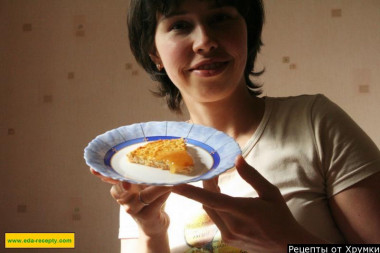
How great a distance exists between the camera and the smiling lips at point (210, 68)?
88cm

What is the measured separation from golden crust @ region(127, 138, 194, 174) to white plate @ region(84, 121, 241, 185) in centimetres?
2

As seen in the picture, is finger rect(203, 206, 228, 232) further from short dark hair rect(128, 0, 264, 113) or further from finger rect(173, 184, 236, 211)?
short dark hair rect(128, 0, 264, 113)

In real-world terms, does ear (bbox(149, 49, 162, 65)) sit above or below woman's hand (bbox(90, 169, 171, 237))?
A: above

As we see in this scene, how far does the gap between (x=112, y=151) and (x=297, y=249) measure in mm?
488

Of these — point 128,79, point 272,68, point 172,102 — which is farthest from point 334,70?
point 128,79

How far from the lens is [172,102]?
4.42 ft

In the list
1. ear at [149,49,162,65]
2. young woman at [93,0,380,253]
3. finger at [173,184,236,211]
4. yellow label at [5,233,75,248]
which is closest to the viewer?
finger at [173,184,236,211]

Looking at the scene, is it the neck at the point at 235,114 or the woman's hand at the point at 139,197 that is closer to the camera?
the woman's hand at the point at 139,197

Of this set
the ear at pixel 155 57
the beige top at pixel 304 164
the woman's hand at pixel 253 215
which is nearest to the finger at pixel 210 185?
the woman's hand at pixel 253 215

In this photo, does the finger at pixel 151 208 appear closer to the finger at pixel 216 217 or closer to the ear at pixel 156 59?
the finger at pixel 216 217

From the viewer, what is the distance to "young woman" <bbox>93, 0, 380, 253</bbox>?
72 cm

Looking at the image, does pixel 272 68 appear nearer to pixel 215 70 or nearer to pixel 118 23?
pixel 118 23

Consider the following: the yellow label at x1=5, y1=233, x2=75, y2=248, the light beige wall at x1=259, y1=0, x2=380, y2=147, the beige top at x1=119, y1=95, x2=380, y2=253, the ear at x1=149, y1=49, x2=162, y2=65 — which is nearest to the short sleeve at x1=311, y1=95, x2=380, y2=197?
the beige top at x1=119, y1=95, x2=380, y2=253

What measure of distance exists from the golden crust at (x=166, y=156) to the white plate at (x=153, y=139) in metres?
0.02
